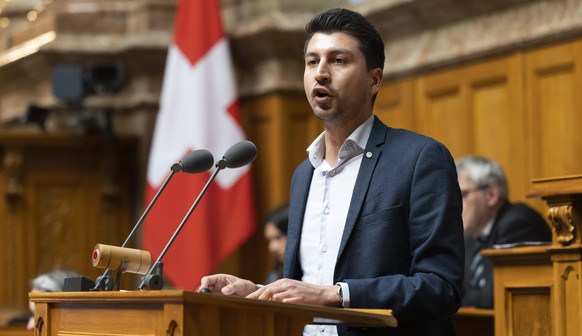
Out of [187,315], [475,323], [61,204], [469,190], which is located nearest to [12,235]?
[61,204]

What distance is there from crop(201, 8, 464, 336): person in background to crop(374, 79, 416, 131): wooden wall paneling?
4654mm

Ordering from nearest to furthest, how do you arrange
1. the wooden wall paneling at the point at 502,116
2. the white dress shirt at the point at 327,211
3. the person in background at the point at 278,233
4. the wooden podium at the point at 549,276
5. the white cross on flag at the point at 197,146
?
the white dress shirt at the point at 327,211, the wooden podium at the point at 549,276, the wooden wall paneling at the point at 502,116, the person in background at the point at 278,233, the white cross on flag at the point at 197,146

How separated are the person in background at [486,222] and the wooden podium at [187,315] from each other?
2.90 m

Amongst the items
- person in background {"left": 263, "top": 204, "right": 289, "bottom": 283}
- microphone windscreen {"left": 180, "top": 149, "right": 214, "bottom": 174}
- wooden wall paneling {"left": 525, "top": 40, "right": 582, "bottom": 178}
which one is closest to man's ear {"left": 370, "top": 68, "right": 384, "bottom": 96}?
microphone windscreen {"left": 180, "top": 149, "right": 214, "bottom": 174}

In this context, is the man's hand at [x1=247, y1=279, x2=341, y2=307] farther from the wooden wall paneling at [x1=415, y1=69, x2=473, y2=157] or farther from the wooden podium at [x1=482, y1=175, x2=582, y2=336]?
the wooden wall paneling at [x1=415, y1=69, x2=473, y2=157]

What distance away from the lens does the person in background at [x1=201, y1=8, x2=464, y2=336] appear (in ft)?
10.5

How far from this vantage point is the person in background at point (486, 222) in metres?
5.94

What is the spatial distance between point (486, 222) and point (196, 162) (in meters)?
3.33

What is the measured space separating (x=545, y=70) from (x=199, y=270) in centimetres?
311

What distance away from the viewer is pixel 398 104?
27.5 feet

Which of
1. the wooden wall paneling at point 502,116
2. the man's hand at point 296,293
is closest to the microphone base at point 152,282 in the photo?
the man's hand at point 296,293

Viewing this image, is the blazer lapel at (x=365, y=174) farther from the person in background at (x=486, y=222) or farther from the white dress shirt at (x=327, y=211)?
the person in background at (x=486, y=222)

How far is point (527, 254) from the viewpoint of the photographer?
4.74 m

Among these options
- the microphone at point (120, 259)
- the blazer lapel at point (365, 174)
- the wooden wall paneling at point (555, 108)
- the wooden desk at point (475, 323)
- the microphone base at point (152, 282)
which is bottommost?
the wooden desk at point (475, 323)
